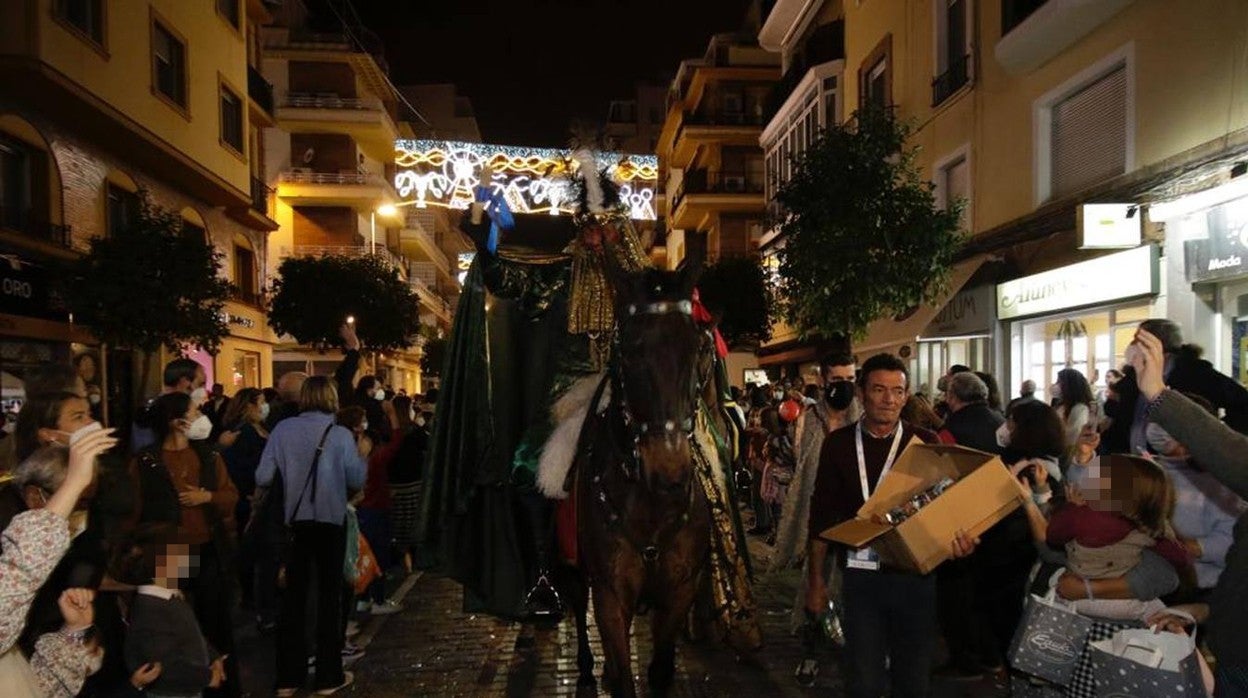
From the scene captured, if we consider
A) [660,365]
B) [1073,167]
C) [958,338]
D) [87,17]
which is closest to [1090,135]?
[1073,167]

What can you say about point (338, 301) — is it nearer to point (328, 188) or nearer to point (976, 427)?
point (328, 188)

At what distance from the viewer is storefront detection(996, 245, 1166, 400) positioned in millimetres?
10320

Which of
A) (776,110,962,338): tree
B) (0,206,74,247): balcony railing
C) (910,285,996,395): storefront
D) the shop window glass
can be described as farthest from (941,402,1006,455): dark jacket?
the shop window glass

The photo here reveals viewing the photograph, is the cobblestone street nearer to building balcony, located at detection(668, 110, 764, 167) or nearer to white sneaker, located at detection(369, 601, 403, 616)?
white sneaker, located at detection(369, 601, 403, 616)

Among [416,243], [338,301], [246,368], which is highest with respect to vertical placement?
[416,243]

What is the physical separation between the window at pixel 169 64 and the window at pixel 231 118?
2.94m

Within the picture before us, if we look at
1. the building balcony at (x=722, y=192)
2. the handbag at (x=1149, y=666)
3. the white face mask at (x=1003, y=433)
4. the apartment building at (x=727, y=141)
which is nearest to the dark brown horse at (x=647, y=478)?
the handbag at (x=1149, y=666)

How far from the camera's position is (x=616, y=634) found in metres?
4.37

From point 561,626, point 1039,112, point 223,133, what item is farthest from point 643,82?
point 561,626

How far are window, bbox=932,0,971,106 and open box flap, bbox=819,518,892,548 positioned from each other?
14.2 meters

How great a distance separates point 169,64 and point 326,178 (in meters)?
16.1

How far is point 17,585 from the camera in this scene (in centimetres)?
267

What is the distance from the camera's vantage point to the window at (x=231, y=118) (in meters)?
22.9

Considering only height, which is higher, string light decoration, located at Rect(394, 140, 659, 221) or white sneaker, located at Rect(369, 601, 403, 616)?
string light decoration, located at Rect(394, 140, 659, 221)
